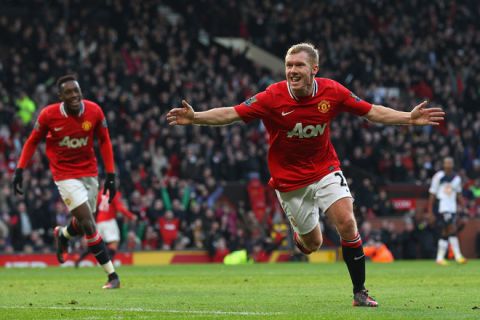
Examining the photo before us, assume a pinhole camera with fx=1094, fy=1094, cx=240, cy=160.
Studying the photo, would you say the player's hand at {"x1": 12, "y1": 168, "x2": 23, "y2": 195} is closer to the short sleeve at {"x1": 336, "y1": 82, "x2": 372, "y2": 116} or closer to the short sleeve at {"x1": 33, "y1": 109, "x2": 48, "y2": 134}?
the short sleeve at {"x1": 33, "y1": 109, "x2": 48, "y2": 134}

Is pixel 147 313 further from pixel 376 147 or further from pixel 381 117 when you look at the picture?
pixel 376 147

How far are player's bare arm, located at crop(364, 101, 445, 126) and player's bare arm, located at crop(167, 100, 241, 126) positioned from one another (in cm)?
138

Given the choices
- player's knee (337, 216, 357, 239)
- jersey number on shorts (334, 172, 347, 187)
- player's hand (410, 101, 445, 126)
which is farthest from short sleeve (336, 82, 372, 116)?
player's knee (337, 216, 357, 239)

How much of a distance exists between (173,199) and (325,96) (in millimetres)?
18360

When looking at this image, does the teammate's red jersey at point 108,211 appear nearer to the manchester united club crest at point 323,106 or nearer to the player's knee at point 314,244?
the player's knee at point 314,244

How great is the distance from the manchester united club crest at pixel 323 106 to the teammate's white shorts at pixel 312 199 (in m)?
0.70

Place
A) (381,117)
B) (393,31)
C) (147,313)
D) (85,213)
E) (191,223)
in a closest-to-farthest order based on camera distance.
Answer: (147,313), (381,117), (85,213), (191,223), (393,31)

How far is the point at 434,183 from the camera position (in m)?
24.1

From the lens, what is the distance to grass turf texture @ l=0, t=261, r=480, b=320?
1007cm

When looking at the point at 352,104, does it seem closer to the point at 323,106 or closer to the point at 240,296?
the point at 323,106

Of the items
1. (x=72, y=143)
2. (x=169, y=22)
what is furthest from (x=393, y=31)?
(x=72, y=143)

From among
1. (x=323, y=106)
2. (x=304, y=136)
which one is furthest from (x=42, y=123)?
(x=323, y=106)

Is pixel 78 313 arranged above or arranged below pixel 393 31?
below

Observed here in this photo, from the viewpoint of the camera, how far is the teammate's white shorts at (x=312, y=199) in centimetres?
1102
